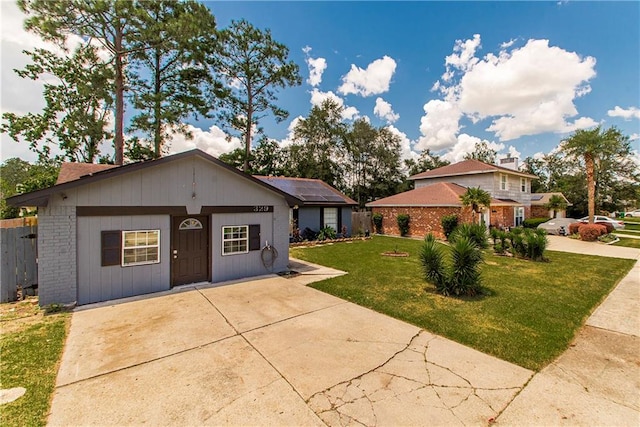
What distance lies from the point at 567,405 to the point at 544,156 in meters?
64.1

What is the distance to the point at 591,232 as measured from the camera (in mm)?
19016

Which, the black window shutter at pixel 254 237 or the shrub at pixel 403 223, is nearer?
the black window shutter at pixel 254 237

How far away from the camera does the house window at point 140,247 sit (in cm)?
702

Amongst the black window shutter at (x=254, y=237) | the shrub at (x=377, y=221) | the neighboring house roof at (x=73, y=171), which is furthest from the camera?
the shrub at (x=377, y=221)

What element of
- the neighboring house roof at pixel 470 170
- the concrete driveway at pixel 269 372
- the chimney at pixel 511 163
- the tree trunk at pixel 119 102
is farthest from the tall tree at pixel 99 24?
the chimney at pixel 511 163

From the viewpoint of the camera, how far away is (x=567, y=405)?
3229 millimetres

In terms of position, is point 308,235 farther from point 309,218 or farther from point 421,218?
point 421,218

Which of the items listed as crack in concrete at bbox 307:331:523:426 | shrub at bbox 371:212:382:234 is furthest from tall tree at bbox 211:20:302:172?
crack in concrete at bbox 307:331:523:426

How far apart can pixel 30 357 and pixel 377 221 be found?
21.5 m

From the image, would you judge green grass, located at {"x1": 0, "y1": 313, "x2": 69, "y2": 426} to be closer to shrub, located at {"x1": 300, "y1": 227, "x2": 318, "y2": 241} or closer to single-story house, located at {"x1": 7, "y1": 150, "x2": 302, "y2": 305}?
single-story house, located at {"x1": 7, "y1": 150, "x2": 302, "y2": 305}

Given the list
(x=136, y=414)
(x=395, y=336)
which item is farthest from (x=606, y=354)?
(x=136, y=414)

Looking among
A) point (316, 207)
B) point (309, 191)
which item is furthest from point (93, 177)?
point (309, 191)

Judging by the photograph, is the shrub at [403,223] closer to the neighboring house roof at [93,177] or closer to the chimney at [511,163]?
the neighboring house roof at [93,177]

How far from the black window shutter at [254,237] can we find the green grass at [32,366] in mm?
4729
